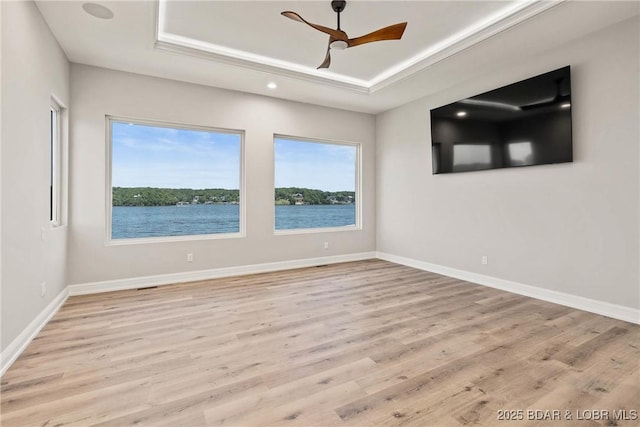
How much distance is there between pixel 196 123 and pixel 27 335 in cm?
306

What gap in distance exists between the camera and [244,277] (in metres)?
4.64

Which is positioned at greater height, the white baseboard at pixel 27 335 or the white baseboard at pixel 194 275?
the white baseboard at pixel 194 275

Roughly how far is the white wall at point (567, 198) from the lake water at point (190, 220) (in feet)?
6.94

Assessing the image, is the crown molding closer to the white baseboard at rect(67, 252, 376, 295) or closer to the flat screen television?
the flat screen television

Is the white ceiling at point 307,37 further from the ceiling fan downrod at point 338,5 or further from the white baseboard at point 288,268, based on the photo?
the white baseboard at point 288,268

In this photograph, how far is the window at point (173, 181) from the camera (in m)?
4.21

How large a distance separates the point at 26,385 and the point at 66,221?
232 centimetres

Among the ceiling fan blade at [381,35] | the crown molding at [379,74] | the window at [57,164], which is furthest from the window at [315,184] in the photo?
the window at [57,164]

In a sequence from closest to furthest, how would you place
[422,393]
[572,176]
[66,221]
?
[422,393] → [572,176] → [66,221]

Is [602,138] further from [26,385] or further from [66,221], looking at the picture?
[66,221]

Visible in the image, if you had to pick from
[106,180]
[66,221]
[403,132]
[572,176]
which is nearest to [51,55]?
[106,180]

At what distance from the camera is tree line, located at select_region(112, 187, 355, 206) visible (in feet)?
14.0

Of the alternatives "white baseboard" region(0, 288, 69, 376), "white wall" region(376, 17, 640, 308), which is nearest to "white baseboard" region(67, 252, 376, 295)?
"white baseboard" region(0, 288, 69, 376)

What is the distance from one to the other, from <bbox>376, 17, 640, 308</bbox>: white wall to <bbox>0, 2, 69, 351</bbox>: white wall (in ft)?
13.8
